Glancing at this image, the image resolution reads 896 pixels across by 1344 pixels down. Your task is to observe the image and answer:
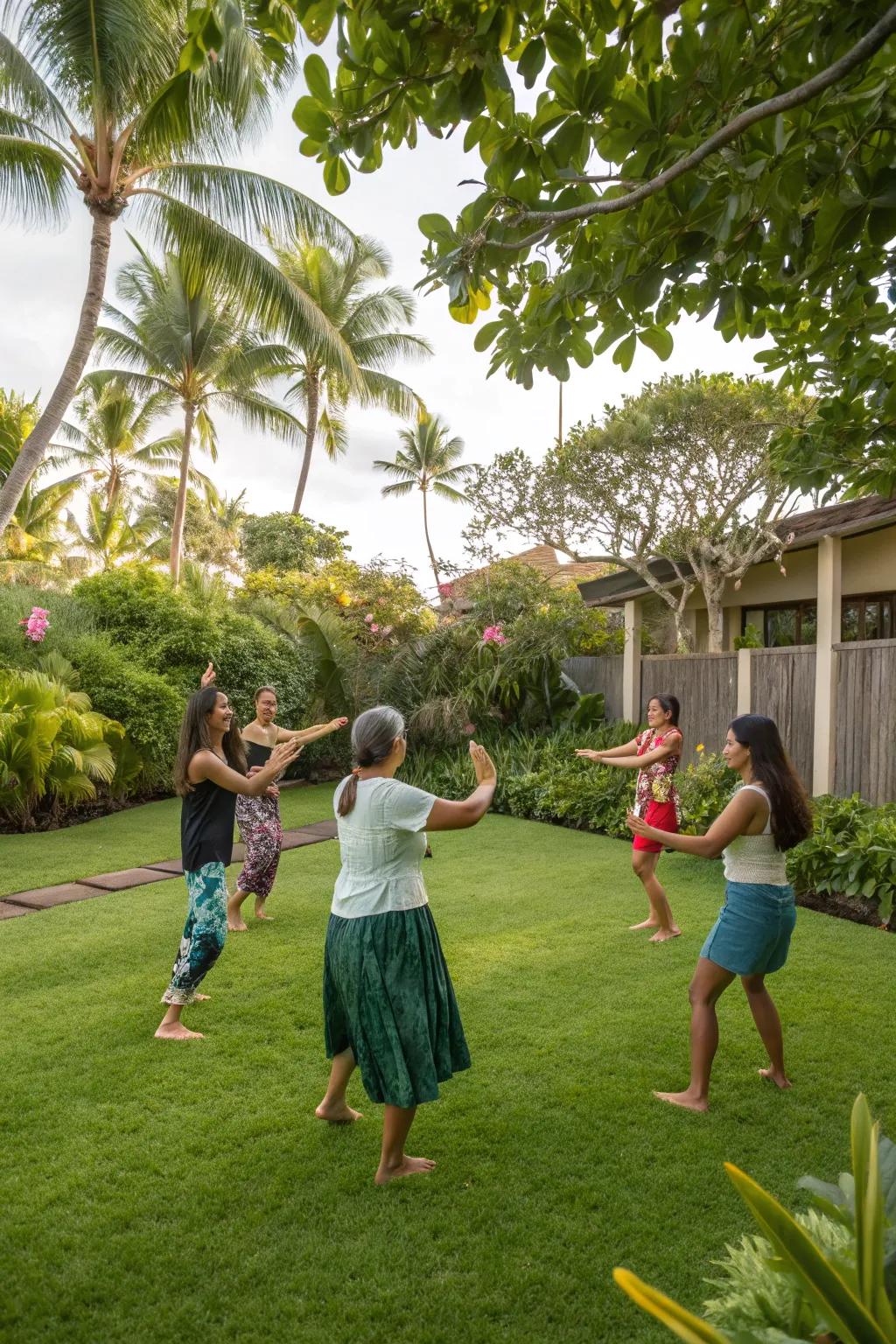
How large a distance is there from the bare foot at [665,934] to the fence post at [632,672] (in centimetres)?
637

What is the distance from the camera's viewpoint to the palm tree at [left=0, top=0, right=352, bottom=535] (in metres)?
10.3

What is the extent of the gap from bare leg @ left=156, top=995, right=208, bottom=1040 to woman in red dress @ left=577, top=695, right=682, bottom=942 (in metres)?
2.93

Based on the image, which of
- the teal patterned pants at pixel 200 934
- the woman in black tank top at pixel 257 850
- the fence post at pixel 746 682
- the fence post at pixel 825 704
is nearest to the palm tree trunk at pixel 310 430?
the fence post at pixel 746 682

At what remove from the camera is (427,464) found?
113 ft

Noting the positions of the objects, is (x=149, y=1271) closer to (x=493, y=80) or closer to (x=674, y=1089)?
(x=674, y=1089)

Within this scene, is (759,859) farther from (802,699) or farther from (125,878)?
(802,699)

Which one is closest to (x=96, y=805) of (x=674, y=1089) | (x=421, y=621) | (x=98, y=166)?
(x=421, y=621)

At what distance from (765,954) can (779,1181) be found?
809mm

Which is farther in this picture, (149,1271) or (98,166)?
(98,166)

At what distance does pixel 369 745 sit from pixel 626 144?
2074 mm

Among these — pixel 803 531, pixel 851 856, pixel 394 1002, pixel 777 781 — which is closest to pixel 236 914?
pixel 394 1002

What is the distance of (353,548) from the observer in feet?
95.1

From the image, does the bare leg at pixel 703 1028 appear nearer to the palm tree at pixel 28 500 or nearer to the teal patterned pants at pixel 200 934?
the teal patterned pants at pixel 200 934

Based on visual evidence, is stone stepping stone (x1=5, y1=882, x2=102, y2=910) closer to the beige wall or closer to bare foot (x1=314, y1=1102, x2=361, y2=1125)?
bare foot (x1=314, y1=1102, x2=361, y2=1125)
